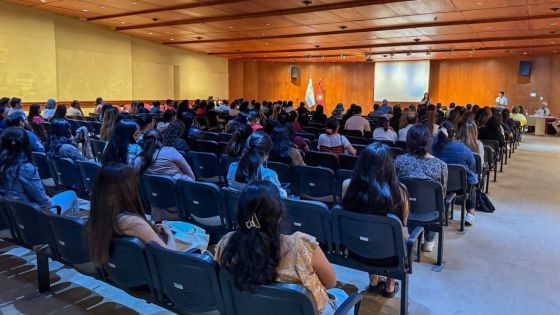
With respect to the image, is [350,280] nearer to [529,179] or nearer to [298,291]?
[298,291]

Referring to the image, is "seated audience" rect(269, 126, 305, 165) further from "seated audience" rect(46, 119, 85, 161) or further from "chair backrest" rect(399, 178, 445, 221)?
"seated audience" rect(46, 119, 85, 161)

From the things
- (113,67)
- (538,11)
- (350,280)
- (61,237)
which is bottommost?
(350,280)

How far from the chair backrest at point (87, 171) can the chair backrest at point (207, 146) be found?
2288 millimetres

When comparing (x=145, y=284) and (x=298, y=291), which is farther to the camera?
(x=145, y=284)

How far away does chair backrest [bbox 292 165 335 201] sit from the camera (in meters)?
4.35

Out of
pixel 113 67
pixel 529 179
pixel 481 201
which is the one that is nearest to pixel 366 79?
pixel 113 67

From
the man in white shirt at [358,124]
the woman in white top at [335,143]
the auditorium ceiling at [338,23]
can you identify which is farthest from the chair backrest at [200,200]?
the auditorium ceiling at [338,23]

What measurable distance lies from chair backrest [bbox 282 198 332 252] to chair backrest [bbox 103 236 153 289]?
3.23ft

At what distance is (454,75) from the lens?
21.5 metres

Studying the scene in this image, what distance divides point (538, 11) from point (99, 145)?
966 centimetres

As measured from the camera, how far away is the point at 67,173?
4.59 metres

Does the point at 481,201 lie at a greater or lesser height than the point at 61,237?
lesser

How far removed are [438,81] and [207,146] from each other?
18514mm

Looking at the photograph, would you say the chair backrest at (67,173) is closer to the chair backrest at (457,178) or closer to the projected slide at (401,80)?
the chair backrest at (457,178)
